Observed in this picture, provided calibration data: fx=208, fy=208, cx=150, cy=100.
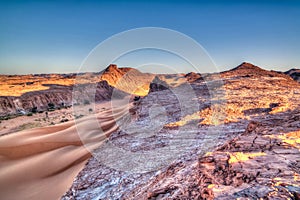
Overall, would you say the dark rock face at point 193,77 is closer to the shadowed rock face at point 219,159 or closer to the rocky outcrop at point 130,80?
the rocky outcrop at point 130,80

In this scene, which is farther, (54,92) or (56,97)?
(54,92)

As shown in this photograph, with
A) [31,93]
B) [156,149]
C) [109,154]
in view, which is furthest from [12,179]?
[31,93]

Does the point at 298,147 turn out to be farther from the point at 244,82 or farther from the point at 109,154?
the point at 244,82

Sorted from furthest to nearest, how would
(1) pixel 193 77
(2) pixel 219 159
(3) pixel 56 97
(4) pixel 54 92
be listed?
1. (4) pixel 54 92
2. (3) pixel 56 97
3. (1) pixel 193 77
4. (2) pixel 219 159

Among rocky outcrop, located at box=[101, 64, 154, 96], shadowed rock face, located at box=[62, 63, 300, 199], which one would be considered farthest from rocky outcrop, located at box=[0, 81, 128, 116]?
shadowed rock face, located at box=[62, 63, 300, 199]

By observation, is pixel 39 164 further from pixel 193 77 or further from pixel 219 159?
pixel 193 77

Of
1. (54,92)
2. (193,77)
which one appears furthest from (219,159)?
(54,92)
